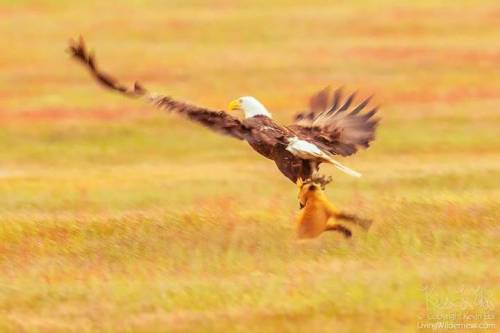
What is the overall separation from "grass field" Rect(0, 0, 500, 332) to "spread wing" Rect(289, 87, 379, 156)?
2.67 feet

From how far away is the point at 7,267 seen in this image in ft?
40.0

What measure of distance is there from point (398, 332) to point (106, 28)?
2649 cm

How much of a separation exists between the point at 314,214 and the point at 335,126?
1.77 metres

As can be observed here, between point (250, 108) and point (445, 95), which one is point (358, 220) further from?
point (445, 95)

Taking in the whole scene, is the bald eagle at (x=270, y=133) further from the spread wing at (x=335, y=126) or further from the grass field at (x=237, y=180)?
the grass field at (x=237, y=180)

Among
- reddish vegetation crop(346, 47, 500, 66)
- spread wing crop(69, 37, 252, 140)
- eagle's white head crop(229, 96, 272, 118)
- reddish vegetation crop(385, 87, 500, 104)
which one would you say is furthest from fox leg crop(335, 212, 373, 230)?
reddish vegetation crop(346, 47, 500, 66)

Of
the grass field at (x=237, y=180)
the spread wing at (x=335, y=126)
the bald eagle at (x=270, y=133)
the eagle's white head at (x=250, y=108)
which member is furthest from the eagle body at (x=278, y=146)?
the grass field at (x=237, y=180)

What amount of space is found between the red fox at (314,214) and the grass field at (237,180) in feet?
0.77

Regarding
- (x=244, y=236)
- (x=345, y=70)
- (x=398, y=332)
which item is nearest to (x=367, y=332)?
(x=398, y=332)

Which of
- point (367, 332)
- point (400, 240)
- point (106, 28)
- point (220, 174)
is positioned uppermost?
point (106, 28)

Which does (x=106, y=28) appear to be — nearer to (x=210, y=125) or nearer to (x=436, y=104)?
(x=436, y=104)

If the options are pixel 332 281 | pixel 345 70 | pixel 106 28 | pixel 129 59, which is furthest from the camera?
pixel 106 28

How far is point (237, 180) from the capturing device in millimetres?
18156

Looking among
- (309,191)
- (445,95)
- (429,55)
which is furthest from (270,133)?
(429,55)
